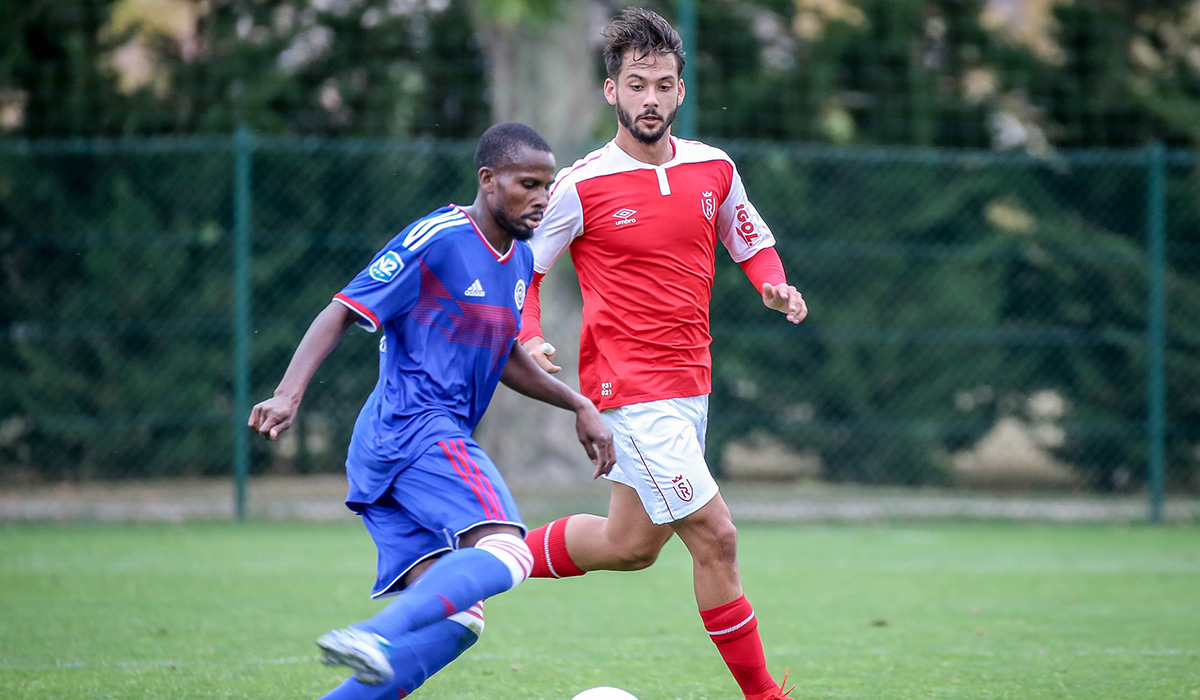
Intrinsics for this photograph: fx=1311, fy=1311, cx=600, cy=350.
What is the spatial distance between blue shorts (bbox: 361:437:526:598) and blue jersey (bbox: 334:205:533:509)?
0.05 metres

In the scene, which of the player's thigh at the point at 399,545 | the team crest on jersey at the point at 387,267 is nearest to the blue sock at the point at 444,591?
the player's thigh at the point at 399,545

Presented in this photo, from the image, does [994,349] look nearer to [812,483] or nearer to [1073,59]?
[812,483]

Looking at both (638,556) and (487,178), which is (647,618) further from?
(487,178)

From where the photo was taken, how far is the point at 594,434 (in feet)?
12.7

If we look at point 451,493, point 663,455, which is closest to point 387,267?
point 451,493

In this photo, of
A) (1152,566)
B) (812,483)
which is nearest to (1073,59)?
(812,483)

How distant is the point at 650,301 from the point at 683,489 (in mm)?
655

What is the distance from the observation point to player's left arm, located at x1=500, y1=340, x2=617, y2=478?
3.89 meters

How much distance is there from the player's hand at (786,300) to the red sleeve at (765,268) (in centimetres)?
20

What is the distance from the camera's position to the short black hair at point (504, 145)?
3701 millimetres

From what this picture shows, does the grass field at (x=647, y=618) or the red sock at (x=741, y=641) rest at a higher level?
the red sock at (x=741, y=641)

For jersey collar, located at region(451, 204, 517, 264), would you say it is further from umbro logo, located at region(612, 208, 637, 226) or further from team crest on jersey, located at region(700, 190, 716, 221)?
team crest on jersey, located at region(700, 190, 716, 221)

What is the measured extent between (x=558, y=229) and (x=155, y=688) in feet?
6.82

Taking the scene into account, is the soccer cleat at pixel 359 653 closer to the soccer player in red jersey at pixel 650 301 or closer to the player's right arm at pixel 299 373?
the player's right arm at pixel 299 373
